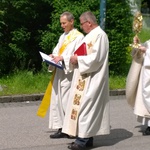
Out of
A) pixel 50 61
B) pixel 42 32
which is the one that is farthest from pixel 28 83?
pixel 50 61

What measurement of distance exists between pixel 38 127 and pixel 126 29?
550 cm

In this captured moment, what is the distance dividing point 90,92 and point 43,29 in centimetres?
734

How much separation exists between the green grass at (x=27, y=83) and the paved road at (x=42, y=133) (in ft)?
2.87

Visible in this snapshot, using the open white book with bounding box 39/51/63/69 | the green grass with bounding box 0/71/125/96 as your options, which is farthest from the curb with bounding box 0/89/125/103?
the open white book with bounding box 39/51/63/69

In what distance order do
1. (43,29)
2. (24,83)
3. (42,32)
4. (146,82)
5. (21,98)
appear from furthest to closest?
(43,29) < (42,32) < (24,83) < (21,98) < (146,82)

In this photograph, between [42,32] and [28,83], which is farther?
[42,32]

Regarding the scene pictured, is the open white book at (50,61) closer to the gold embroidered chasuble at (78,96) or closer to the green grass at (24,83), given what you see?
the gold embroidered chasuble at (78,96)

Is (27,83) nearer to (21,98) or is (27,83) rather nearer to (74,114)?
(21,98)

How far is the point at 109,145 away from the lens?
Result: 7668 millimetres

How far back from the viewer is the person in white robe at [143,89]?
8.11 meters

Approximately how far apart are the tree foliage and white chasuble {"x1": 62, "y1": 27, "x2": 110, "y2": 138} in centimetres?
596

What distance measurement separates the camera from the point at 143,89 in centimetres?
819

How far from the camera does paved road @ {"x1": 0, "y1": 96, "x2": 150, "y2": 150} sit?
7.61 metres

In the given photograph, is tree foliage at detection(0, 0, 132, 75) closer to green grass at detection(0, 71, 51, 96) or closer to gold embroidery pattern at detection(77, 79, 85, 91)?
green grass at detection(0, 71, 51, 96)
